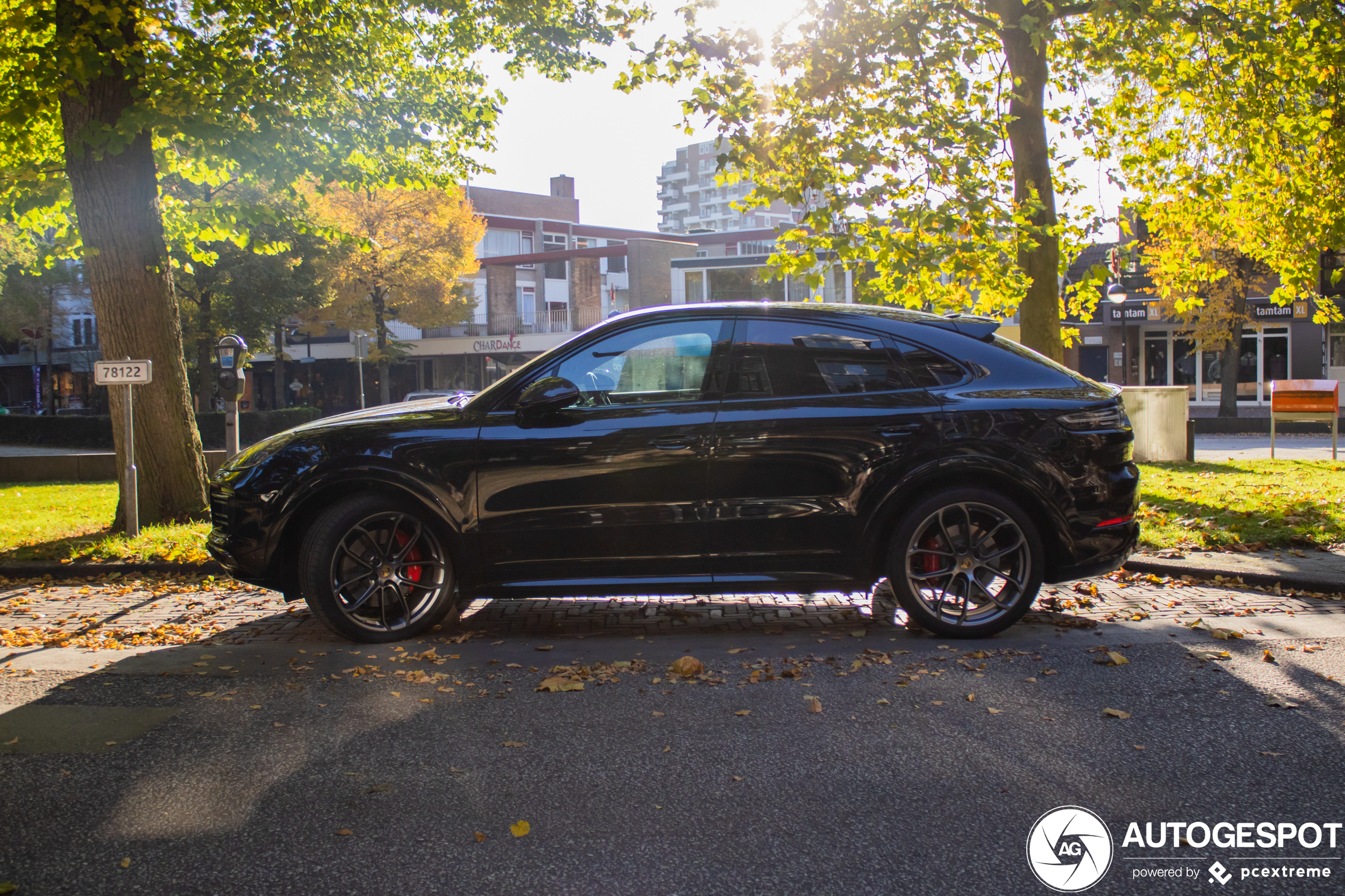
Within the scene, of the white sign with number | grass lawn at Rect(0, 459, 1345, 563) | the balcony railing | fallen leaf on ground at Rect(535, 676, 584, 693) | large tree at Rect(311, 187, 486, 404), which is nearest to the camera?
fallen leaf on ground at Rect(535, 676, 584, 693)

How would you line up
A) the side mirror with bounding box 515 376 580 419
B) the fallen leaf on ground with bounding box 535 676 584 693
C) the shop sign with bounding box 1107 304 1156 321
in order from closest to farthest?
the fallen leaf on ground with bounding box 535 676 584 693, the side mirror with bounding box 515 376 580 419, the shop sign with bounding box 1107 304 1156 321

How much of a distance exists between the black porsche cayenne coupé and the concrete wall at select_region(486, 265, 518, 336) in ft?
157

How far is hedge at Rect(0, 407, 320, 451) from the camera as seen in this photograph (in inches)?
1093

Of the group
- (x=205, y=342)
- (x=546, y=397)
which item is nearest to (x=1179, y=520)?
(x=546, y=397)

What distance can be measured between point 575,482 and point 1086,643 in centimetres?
268

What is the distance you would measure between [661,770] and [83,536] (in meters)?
7.85

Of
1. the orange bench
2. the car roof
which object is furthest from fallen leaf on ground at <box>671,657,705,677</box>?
the orange bench

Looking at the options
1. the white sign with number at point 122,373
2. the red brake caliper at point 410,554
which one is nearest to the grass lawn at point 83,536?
the white sign with number at point 122,373

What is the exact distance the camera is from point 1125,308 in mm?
40531

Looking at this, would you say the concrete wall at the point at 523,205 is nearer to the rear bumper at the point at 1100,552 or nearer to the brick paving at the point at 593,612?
the brick paving at the point at 593,612

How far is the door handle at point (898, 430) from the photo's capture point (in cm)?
512

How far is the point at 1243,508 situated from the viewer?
9.09 meters

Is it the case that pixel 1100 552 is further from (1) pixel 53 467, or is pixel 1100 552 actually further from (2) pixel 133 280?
(1) pixel 53 467

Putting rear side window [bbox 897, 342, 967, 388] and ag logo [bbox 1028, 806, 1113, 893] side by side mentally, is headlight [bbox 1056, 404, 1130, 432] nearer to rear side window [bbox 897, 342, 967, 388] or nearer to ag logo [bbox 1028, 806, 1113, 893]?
rear side window [bbox 897, 342, 967, 388]
